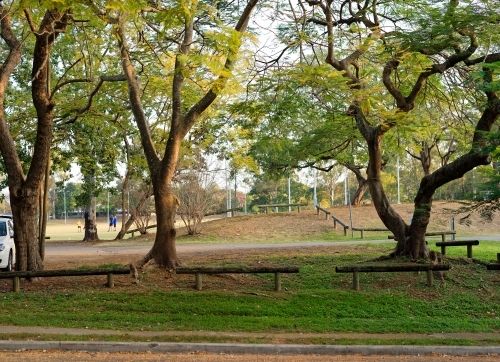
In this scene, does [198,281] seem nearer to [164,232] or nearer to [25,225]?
[164,232]

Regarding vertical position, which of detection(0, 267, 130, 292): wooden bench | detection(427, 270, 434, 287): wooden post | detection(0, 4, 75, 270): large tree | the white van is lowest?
detection(427, 270, 434, 287): wooden post

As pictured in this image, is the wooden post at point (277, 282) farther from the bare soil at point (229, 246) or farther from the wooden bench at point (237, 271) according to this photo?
the bare soil at point (229, 246)

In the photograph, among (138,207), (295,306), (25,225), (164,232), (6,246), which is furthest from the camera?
(138,207)

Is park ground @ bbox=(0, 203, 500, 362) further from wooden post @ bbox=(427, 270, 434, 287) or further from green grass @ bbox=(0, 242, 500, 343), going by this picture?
wooden post @ bbox=(427, 270, 434, 287)

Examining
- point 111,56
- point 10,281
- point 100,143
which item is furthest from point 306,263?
point 100,143

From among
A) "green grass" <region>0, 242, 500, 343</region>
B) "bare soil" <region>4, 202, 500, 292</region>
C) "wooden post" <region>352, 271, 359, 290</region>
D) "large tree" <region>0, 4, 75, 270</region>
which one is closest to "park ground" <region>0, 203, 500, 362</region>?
"bare soil" <region>4, 202, 500, 292</region>

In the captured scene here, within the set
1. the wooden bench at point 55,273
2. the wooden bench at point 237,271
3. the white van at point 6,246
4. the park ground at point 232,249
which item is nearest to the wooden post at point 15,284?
the wooden bench at point 55,273

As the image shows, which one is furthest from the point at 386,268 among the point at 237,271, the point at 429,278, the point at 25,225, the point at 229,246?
the point at 229,246

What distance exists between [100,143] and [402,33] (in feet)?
51.9

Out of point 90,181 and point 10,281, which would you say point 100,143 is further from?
point 10,281

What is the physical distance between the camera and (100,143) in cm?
2588

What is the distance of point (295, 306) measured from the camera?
12164mm

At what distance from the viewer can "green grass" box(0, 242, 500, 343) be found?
1064cm

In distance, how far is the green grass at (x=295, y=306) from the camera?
10.6 metres
